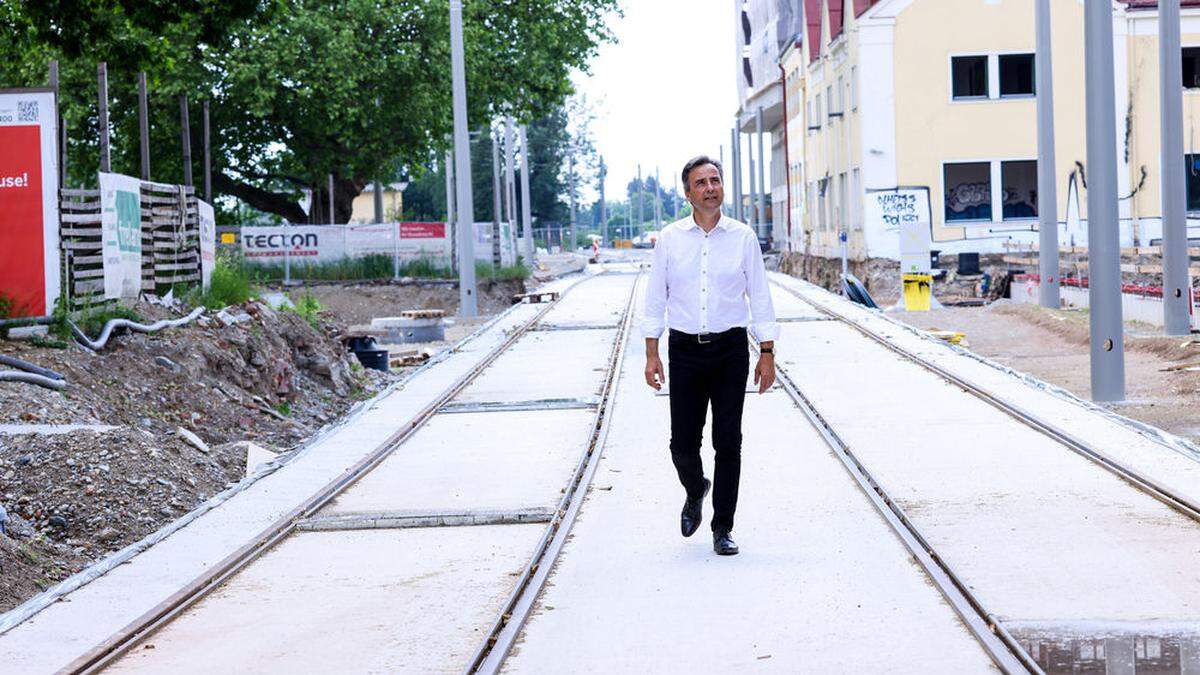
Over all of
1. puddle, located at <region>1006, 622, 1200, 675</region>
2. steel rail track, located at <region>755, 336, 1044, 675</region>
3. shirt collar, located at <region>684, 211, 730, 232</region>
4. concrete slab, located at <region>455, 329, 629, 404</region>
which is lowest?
puddle, located at <region>1006, 622, 1200, 675</region>

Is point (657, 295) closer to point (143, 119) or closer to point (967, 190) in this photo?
point (143, 119)

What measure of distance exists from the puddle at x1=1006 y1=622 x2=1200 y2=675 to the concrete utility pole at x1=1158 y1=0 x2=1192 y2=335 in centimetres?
1537

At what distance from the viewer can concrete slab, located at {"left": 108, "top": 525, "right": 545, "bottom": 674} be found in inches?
276

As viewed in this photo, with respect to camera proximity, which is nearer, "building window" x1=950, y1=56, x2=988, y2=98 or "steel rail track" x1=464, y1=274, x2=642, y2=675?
"steel rail track" x1=464, y1=274, x2=642, y2=675

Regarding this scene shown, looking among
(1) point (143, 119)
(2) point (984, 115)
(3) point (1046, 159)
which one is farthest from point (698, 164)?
(2) point (984, 115)

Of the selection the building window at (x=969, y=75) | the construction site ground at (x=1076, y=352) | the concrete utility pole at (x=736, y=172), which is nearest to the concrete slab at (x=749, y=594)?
the construction site ground at (x=1076, y=352)

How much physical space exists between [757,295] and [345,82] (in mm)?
34987

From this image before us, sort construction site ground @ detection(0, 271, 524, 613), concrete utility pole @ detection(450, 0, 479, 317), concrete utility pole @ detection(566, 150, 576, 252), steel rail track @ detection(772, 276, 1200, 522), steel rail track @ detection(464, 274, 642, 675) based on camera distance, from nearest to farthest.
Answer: steel rail track @ detection(464, 274, 642, 675) → steel rail track @ detection(772, 276, 1200, 522) → construction site ground @ detection(0, 271, 524, 613) → concrete utility pole @ detection(450, 0, 479, 317) → concrete utility pole @ detection(566, 150, 576, 252)

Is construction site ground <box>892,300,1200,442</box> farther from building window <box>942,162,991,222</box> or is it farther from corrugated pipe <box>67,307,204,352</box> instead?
building window <box>942,162,991,222</box>

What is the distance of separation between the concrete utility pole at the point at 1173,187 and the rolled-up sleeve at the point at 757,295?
14.0 m

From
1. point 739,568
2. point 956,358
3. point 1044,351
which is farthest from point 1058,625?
point 1044,351

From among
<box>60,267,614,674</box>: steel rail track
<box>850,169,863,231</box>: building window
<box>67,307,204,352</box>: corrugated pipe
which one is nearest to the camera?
<box>60,267,614,674</box>: steel rail track

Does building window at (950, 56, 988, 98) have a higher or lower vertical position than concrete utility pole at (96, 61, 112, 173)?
higher

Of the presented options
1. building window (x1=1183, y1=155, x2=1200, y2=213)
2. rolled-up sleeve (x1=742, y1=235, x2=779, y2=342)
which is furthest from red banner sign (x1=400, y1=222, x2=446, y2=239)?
rolled-up sleeve (x1=742, y1=235, x2=779, y2=342)
